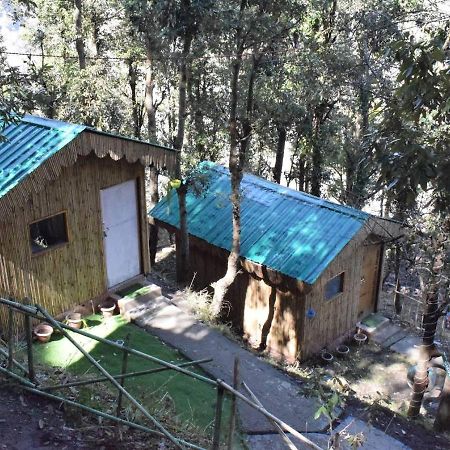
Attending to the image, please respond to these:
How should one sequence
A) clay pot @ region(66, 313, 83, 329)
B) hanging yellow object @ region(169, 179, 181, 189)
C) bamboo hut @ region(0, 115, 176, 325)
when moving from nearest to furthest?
bamboo hut @ region(0, 115, 176, 325) → clay pot @ region(66, 313, 83, 329) → hanging yellow object @ region(169, 179, 181, 189)

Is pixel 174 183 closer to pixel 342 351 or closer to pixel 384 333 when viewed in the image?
pixel 342 351

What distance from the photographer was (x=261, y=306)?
41.4 feet

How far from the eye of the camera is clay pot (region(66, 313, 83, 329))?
33.2 ft

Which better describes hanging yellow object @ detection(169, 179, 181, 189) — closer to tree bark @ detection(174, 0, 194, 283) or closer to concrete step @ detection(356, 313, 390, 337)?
tree bark @ detection(174, 0, 194, 283)

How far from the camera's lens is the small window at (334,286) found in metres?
12.5

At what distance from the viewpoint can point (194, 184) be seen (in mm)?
13422

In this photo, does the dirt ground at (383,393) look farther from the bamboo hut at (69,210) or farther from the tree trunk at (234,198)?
the bamboo hut at (69,210)

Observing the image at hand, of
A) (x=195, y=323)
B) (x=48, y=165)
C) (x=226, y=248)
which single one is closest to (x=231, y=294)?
(x=226, y=248)

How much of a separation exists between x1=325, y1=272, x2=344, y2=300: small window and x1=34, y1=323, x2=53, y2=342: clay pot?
6.14 m

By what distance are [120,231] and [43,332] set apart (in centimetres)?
261

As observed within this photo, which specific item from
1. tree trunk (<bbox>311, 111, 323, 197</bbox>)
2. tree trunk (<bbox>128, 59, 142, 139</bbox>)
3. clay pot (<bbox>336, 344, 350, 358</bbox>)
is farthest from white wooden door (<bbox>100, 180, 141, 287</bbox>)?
tree trunk (<bbox>311, 111, 323, 197</bbox>)

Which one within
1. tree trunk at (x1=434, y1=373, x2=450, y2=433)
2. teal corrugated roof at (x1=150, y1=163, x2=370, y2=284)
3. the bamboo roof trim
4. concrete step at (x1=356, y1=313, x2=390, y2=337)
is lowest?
concrete step at (x1=356, y1=313, x2=390, y2=337)


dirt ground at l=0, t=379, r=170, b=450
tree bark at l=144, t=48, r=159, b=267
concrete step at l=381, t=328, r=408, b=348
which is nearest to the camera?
dirt ground at l=0, t=379, r=170, b=450

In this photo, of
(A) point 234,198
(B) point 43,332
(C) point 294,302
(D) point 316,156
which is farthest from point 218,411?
(D) point 316,156
